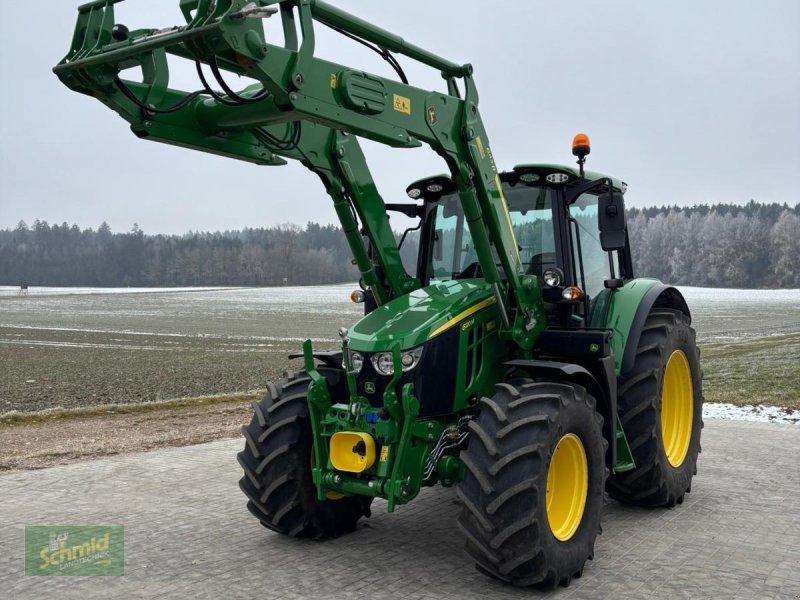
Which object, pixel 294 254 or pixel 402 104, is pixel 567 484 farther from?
pixel 294 254

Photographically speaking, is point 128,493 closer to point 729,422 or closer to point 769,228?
point 729,422

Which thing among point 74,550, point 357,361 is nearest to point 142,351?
point 74,550

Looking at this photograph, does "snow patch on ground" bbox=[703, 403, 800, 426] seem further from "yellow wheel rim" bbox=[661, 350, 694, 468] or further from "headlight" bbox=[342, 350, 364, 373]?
"headlight" bbox=[342, 350, 364, 373]

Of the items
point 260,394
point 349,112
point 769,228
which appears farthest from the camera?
point 769,228

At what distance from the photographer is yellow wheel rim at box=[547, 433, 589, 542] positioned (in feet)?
17.9

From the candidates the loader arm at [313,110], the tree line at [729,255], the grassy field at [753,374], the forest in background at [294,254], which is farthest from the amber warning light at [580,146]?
the tree line at [729,255]

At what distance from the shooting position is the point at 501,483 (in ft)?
16.2

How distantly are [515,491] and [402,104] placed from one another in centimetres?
261

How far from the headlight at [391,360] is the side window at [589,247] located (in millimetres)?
1827

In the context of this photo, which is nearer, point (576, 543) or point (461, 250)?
point (576, 543)

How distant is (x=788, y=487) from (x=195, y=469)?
19.6 feet

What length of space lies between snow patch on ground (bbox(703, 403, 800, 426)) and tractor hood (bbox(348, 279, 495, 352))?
6.62 m

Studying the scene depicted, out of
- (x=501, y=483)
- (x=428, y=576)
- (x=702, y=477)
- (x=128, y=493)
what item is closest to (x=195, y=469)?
(x=128, y=493)

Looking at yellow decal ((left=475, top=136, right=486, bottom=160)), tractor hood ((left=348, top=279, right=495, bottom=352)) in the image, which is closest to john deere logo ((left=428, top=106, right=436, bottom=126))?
yellow decal ((left=475, top=136, right=486, bottom=160))
